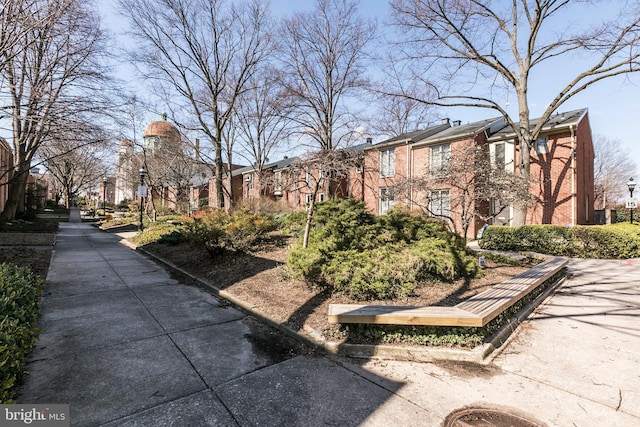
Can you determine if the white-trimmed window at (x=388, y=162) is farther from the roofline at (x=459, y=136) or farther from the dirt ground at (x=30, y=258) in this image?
the dirt ground at (x=30, y=258)

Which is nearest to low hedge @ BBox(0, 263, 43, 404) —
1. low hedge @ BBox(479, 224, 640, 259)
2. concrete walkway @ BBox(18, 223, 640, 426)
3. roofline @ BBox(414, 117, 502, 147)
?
concrete walkway @ BBox(18, 223, 640, 426)

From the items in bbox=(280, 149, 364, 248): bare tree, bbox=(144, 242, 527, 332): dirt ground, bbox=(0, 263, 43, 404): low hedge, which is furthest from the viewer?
bbox=(280, 149, 364, 248): bare tree

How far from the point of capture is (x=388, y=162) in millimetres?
21906

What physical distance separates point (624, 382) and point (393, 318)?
7.66 ft

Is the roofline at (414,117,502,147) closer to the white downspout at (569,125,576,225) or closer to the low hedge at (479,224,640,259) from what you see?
the white downspout at (569,125,576,225)

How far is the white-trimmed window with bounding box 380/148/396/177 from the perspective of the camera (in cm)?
2159

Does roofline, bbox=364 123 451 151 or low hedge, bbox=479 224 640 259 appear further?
roofline, bbox=364 123 451 151

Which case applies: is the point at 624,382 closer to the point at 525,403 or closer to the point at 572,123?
the point at 525,403

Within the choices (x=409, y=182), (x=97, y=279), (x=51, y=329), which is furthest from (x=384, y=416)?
(x=409, y=182)

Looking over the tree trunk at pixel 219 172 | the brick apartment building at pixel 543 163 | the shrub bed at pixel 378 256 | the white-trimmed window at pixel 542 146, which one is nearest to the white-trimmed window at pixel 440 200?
the brick apartment building at pixel 543 163

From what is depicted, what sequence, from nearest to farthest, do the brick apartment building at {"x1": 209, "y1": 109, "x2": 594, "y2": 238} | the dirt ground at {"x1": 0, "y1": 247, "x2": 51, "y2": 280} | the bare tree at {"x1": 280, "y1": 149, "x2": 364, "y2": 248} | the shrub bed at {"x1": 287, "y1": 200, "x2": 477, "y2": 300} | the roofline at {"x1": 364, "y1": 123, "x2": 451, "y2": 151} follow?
the shrub bed at {"x1": 287, "y1": 200, "x2": 477, "y2": 300}, the bare tree at {"x1": 280, "y1": 149, "x2": 364, "y2": 248}, the dirt ground at {"x1": 0, "y1": 247, "x2": 51, "y2": 280}, the brick apartment building at {"x1": 209, "y1": 109, "x2": 594, "y2": 238}, the roofline at {"x1": 364, "y1": 123, "x2": 451, "y2": 151}

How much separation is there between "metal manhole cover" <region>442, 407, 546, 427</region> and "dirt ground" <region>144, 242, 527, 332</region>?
78.1 inches

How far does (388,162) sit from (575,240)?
1271cm

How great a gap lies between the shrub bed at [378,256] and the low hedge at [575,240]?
20.6ft
